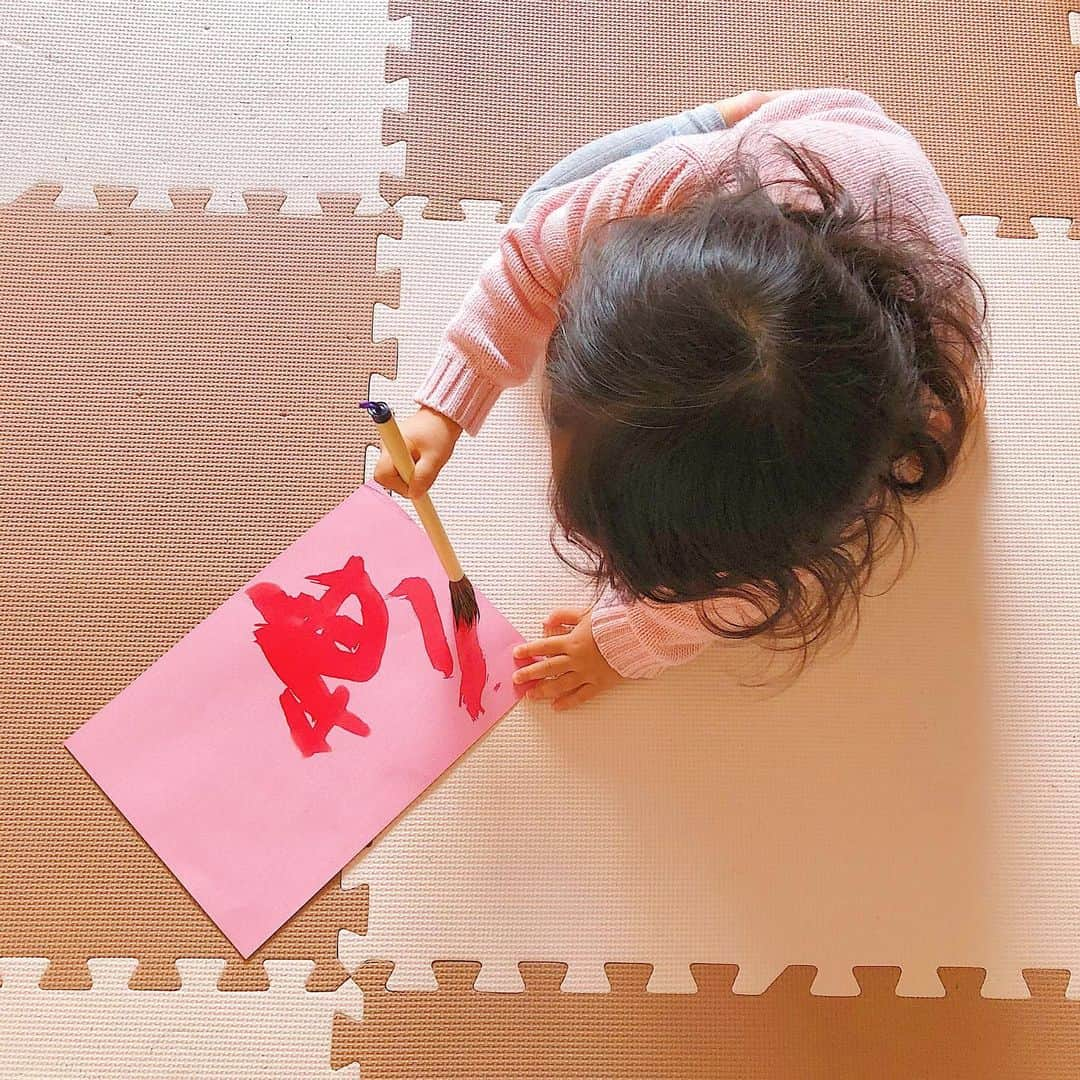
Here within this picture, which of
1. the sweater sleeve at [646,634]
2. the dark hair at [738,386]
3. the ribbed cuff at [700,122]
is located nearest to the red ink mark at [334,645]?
the sweater sleeve at [646,634]

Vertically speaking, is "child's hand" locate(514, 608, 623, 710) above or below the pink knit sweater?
below

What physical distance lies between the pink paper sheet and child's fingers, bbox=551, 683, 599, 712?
35 mm

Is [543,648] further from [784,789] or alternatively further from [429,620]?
[784,789]

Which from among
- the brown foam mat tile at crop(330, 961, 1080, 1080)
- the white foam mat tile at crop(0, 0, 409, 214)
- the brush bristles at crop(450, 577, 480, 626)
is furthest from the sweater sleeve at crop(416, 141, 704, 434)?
the brown foam mat tile at crop(330, 961, 1080, 1080)

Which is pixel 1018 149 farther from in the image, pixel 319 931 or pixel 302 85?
pixel 319 931

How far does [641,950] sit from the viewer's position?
0.73 meters

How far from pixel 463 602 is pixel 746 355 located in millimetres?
350

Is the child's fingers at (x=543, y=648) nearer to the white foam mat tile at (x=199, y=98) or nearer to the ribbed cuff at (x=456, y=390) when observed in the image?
the ribbed cuff at (x=456, y=390)

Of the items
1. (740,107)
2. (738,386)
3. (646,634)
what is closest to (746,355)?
(738,386)

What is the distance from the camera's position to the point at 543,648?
0.76m

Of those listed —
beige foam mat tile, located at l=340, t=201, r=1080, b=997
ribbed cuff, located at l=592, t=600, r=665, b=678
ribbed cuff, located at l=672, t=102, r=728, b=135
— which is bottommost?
beige foam mat tile, located at l=340, t=201, r=1080, b=997

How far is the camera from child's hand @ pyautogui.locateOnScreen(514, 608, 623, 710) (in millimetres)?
744

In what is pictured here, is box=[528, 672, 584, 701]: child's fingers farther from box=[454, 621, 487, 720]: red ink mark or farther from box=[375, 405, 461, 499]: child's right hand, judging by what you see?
box=[375, 405, 461, 499]: child's right hand

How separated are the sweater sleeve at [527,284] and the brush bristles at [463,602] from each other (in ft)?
0.38
